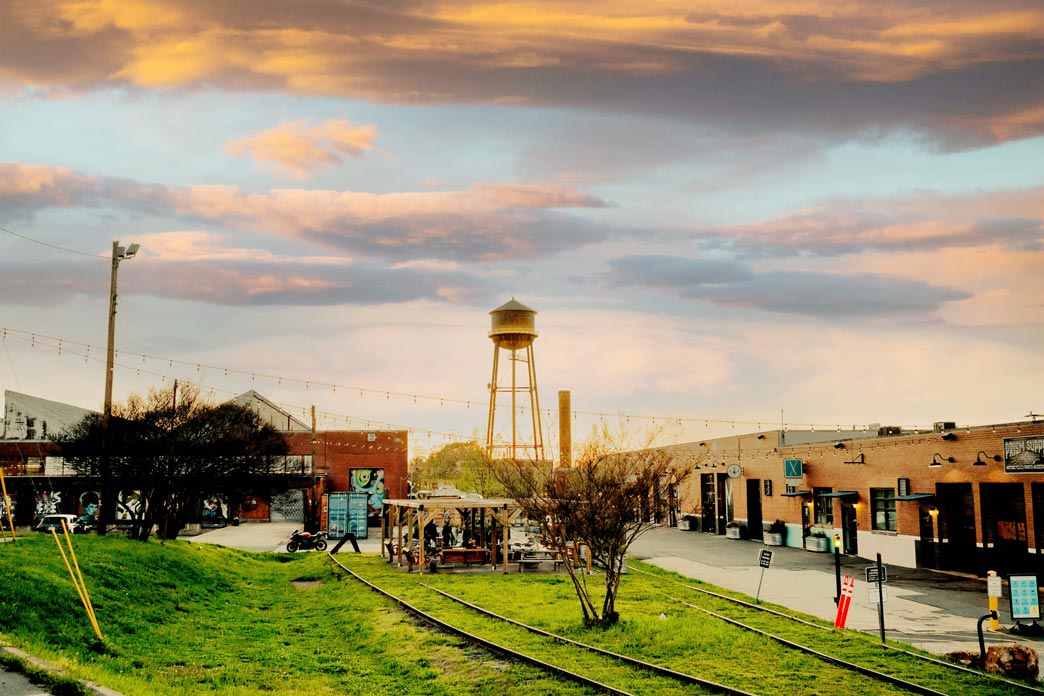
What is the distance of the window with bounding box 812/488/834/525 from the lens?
40094 mm

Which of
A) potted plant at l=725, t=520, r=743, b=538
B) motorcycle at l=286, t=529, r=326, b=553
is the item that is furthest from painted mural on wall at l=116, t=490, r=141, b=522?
potted plant at l=725, t=520, r=743, b=538

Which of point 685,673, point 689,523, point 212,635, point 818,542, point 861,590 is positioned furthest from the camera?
point 689,523

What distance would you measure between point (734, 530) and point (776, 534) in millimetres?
5356

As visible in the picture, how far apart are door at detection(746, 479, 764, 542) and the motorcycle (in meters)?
23.1

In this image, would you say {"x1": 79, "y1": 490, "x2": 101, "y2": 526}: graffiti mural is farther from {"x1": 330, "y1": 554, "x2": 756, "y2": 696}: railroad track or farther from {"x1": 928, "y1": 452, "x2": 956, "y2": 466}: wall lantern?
{"x1": 928, "y1": 452, "x2": 956, "y2": 466}: wall lantern

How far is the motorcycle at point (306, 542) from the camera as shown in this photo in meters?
41.9

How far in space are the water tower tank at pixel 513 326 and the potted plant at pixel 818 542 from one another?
21.3 m

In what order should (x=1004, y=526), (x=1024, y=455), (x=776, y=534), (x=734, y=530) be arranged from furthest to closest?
(x=734, y=530) < (x=776, y=534) < (x=1004, y=526) < (x=1024, y=455)

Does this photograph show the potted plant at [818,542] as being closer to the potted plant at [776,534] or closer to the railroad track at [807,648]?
the potted plant at [776,534]

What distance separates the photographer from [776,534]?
43.9 m

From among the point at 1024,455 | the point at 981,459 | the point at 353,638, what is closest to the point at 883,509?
the point at 981,459

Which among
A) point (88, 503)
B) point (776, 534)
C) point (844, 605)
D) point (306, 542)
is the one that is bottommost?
point (306, 542)

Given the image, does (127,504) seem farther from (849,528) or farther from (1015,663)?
(1015,663)

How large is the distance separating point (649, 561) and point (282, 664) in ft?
70.3
